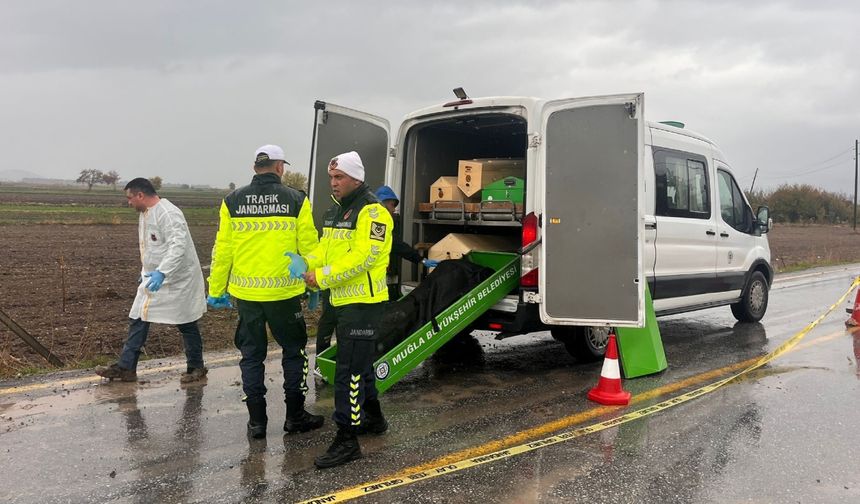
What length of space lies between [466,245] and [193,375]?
2.63 metres

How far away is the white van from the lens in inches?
186

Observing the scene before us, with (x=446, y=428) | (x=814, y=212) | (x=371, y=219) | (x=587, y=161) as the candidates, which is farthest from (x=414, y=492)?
(x=814, y=212)

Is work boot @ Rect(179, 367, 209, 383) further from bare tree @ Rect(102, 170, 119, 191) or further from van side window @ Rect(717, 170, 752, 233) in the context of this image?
bare tree @ Rect(102, 170, 119, 191)

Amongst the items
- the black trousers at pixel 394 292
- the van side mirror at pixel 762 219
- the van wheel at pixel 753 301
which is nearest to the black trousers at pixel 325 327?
the black trousers at pixel 394 292

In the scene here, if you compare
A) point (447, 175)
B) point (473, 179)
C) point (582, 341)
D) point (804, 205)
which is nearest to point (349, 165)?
point (473, 179)

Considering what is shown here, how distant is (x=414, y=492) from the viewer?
3.18 m

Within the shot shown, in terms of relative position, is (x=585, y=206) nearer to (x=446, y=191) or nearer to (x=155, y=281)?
(x=446, y=191)

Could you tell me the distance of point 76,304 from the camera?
9.26m

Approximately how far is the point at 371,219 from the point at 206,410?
204cm

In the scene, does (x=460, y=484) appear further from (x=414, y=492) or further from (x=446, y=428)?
(x=446, y=428)

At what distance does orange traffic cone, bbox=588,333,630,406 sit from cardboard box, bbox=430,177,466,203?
6.58 feet

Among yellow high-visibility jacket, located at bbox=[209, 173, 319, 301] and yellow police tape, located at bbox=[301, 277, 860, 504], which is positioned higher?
yellow high-visibility jacket, located at bbox=[209, 173, 319, 301]

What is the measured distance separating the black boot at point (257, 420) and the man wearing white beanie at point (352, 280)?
566mm

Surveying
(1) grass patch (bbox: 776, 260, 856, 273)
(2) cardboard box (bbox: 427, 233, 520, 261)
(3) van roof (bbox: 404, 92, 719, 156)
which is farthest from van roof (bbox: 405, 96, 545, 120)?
(1) grass patch (bbox: 776, 260, 856, 273)
